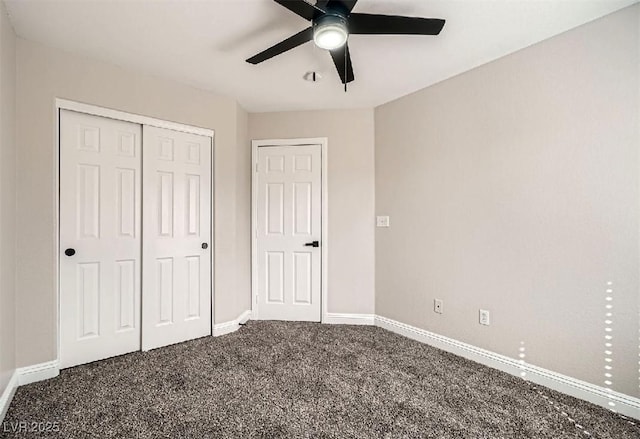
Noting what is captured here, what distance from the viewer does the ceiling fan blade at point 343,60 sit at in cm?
194

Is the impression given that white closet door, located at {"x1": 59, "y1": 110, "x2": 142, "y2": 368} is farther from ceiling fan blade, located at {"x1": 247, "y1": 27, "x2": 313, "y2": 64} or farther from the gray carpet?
ceiling fan blade, located at {"x1": 247, "y1": 27, "x2": 313, "y2": 64}

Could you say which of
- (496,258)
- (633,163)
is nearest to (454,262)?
(496,258)

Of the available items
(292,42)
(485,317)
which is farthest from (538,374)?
(292,42)

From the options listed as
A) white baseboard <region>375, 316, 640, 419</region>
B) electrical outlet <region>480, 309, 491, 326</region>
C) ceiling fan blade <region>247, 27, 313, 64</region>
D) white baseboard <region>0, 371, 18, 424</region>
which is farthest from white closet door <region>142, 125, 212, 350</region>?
electrical outlet <region>480, 309, 491, 326</region>

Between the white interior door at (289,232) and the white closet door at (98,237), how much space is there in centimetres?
132

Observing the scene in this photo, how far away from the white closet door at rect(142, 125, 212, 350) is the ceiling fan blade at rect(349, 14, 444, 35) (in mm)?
1969

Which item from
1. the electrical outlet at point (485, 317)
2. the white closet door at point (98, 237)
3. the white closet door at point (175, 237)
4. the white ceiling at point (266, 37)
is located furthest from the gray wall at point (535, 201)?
the white closet door at point (98, 237)

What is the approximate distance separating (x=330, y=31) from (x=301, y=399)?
214 centimetres

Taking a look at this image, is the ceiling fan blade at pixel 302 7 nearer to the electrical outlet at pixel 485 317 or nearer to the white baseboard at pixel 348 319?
the electrical outlet at pixel 485 317

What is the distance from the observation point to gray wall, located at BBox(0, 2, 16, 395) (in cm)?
186

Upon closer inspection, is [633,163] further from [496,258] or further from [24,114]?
[24,114]

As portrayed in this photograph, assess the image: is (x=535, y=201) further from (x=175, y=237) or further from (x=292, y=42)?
(x=175, y=237)

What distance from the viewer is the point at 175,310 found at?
2.95m

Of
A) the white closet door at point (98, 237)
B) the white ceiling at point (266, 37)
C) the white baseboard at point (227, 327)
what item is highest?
the white ceiling at point (266, 37)
